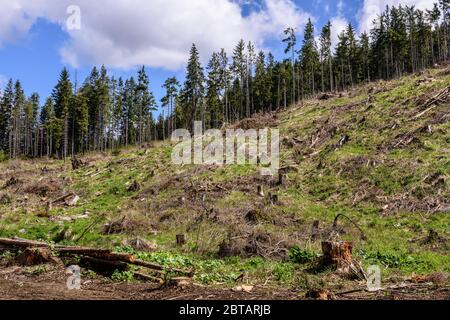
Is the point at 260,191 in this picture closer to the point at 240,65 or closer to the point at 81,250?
the point at 81,250

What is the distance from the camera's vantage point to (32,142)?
88.8 m

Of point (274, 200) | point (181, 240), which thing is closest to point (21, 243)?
point (181, 240)

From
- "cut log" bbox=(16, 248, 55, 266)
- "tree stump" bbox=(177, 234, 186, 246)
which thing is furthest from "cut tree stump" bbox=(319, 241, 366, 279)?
"cut log" bbox=(16, 248, 55, 266)

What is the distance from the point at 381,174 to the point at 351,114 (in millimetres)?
11845

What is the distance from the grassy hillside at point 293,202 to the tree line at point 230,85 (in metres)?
37.0

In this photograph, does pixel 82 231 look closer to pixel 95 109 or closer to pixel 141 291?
pixel 141 291

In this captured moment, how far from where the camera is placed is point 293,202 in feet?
63.7

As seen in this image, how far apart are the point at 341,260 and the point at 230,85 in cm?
7074

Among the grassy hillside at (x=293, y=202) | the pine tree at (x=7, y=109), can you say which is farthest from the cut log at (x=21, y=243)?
the pine tree at (x=7, y=109)

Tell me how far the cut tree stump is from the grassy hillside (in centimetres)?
45

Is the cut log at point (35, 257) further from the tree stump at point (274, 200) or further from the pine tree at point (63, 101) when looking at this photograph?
the pine tree at point (63, 101)

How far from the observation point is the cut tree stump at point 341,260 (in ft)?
33.3
